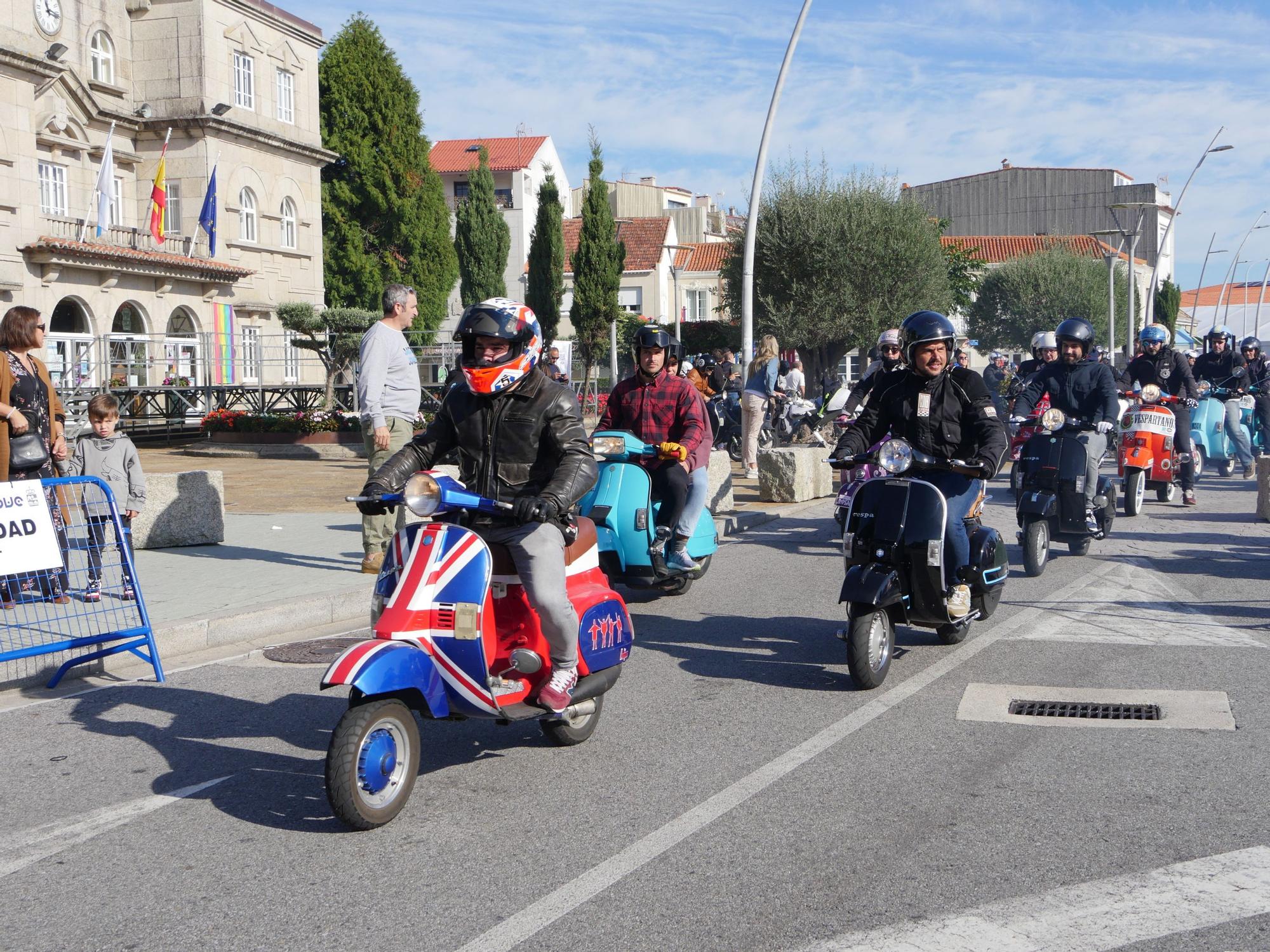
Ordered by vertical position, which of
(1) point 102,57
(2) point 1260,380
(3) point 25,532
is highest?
(1) point 102,57

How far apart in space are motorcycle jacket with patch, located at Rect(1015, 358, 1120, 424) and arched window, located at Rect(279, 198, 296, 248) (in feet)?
110

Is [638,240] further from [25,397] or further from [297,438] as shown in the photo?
[25,397]

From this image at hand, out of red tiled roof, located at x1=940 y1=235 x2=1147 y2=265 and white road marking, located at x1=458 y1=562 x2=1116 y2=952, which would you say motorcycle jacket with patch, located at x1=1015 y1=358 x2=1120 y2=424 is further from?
red tiled roof, located at x1=940 y1=235 x2=1147 y2=265

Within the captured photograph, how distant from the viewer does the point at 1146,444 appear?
14.0m

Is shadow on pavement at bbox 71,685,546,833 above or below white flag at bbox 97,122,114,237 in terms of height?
below

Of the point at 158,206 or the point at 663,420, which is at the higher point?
the point at 158,206

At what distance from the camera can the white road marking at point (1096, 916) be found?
11.4 feet

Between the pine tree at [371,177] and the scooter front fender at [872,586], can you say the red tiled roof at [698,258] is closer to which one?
the pine tree at [371,177]

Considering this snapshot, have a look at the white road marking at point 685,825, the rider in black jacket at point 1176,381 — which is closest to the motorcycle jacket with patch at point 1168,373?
the rider in black jacket at point 1176,381

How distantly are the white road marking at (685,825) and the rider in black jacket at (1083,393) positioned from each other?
406 cm

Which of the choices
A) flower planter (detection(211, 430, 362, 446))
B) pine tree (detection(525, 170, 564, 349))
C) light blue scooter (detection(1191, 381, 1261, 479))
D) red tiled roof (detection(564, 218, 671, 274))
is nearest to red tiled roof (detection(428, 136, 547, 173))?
red tiled roof (detection(564, 218, 671, 274))

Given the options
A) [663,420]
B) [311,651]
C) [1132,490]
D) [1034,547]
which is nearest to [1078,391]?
[1034,547]

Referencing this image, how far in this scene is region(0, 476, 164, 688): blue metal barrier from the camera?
6820 millimetres

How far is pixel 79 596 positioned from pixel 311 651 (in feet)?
4.39
